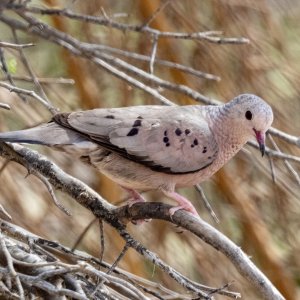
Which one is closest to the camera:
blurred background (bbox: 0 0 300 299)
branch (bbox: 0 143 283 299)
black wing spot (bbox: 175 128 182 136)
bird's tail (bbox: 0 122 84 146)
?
branch (bbox: 0 143 283 299)

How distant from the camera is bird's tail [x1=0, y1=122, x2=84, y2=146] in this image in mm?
2949

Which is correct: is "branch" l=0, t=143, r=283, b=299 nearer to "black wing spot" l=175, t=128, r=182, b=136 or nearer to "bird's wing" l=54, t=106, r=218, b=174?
"bird's wing" l=54, t=106, r=218, b=174

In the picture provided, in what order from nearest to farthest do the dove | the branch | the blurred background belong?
the branch < the dove < the blurred background

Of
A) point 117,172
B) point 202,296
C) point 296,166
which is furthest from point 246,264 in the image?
point 296,166

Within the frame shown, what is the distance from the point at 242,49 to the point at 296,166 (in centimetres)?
74

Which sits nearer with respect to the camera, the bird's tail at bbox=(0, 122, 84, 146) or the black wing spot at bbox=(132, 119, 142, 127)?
the bird's tail at bbox=(0, 122, 84, 146)

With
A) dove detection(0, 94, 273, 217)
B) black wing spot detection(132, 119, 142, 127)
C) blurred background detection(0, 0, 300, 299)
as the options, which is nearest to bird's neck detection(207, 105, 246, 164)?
dove detection(0, 94, 273, 217)

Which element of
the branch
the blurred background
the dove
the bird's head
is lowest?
the branch

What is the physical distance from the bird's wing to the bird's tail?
31 millimetres

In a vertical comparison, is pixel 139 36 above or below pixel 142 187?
above

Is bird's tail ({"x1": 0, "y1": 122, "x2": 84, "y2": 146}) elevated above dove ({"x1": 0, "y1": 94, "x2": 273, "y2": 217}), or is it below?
below

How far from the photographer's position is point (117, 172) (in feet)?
10.3

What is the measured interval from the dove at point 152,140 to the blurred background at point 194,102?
1512 mm

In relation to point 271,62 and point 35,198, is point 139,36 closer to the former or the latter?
point 271,62
